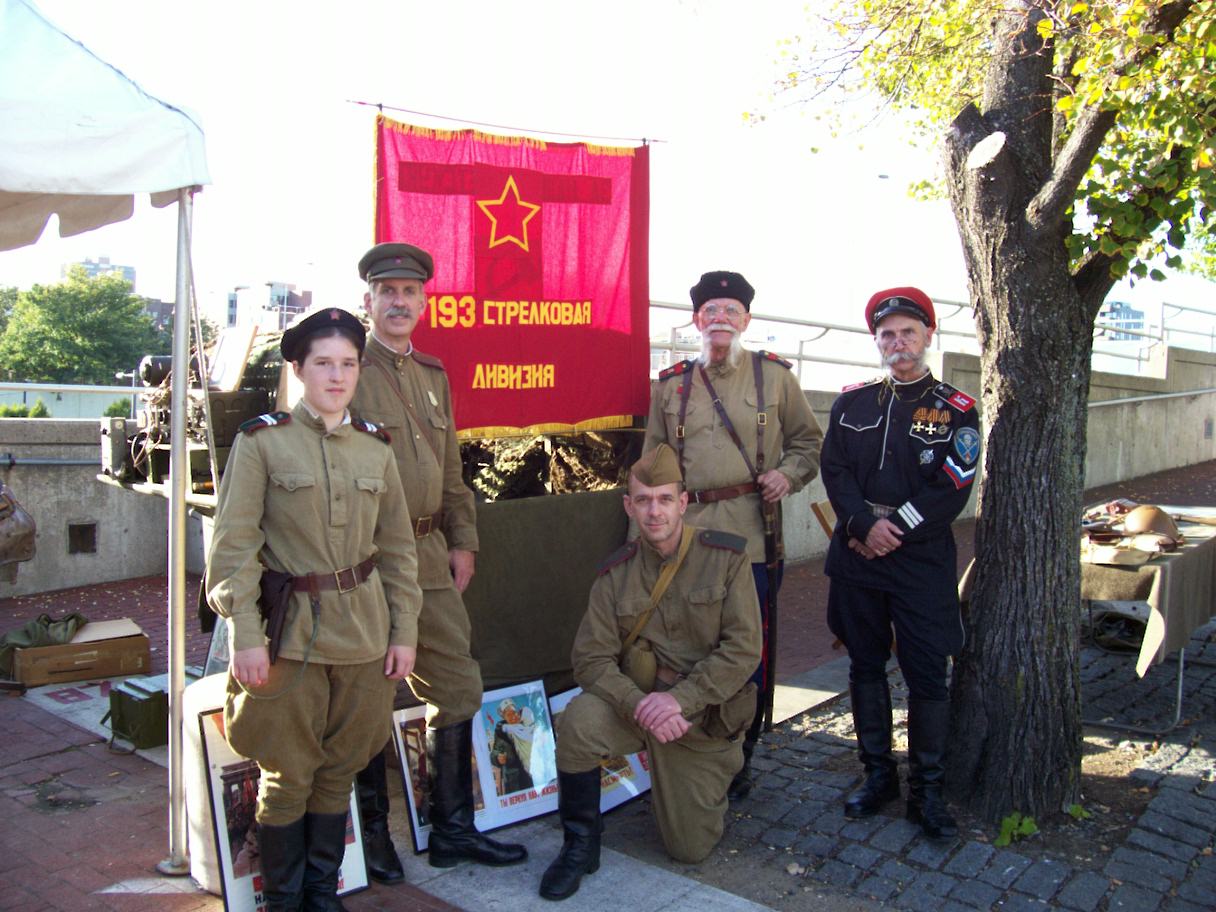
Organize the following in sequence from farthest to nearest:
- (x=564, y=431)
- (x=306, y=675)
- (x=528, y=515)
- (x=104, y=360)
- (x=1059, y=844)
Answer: (x=104, y=360) < (x=564, y=431) < (x=528, y=515) < (x=1059, y=844) < (x=306, y=675)

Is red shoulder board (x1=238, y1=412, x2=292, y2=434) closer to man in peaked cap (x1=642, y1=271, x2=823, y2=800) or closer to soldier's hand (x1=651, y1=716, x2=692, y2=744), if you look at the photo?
soldier's hand (x1=651, y1=716, x2=692, y2=744)

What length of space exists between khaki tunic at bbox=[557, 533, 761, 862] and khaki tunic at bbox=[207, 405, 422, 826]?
2.57ft

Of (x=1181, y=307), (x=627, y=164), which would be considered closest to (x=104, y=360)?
(x=1181, y=307)

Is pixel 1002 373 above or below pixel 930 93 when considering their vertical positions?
below

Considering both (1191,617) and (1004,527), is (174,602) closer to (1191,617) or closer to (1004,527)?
(1004,527)

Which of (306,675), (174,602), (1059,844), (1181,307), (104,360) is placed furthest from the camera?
(104,360)

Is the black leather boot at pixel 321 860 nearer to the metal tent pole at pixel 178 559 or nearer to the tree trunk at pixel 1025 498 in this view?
the metal tent pole at pixel 178 559

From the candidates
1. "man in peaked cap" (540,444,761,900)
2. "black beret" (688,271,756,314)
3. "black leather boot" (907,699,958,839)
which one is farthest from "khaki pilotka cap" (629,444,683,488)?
"black leather boot" (907,699,958,839)

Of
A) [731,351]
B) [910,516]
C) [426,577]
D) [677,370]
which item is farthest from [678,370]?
[426,577]

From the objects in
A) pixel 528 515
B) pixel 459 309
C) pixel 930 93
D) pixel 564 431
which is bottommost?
pixel 528 515

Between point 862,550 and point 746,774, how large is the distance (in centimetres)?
108

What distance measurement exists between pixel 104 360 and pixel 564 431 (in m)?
63.1

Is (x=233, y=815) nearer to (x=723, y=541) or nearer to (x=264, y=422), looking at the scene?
(x=264, y=422)

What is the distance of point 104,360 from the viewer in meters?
60.5
